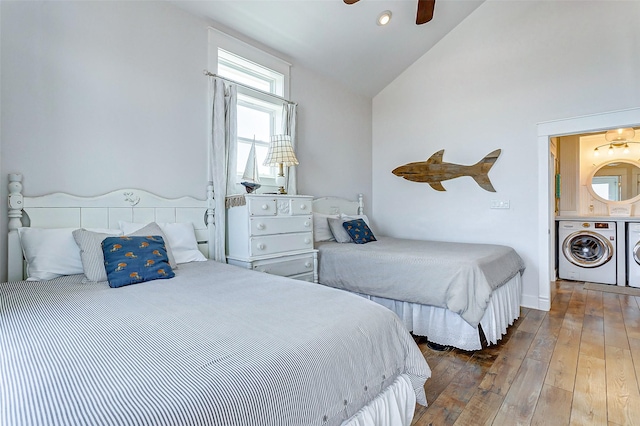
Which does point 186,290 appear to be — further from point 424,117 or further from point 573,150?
point 573,150

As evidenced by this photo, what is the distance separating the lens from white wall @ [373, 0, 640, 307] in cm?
302

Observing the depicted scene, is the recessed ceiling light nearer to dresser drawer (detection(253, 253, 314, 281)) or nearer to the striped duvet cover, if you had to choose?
dresser drawer (detection(253, 253, 314, 281))

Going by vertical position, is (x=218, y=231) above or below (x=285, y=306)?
above

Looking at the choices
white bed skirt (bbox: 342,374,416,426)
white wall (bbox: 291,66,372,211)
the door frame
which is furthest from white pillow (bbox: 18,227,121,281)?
the door frame

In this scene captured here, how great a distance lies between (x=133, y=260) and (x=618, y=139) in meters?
6.28

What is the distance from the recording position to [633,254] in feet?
13.3

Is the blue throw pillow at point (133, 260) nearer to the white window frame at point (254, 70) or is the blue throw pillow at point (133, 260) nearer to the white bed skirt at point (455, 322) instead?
the white window frame at point (254, 70)

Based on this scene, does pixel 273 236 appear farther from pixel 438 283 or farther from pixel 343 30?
pixel 343 30

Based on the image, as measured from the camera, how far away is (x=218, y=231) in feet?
8.75

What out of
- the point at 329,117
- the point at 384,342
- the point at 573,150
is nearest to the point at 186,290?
the point at 384,342

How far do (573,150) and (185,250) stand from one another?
18.9ft

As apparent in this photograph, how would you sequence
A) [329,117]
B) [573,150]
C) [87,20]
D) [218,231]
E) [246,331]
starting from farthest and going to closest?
1. [573,150]
2. [329,117]
3. [218,231]
4. [87,20]
5. [246,331]

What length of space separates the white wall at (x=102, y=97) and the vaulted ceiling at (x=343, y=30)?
38 cm

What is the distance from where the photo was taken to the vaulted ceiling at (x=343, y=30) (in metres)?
2.76
